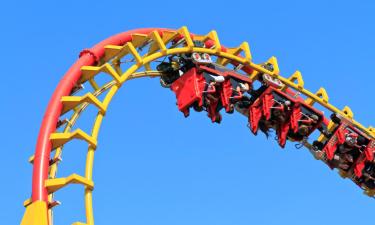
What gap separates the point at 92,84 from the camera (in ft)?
44.0

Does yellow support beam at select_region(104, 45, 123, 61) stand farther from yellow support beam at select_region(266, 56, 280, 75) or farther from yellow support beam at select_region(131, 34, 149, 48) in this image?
yellow support beam at select_region(266, 56, 280, 75)

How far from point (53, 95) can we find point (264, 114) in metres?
4.70

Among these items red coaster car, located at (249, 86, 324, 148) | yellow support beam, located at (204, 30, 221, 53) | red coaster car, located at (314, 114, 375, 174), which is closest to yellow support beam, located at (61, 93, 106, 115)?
yellow support beam, located at (204, 30, 221, 53)

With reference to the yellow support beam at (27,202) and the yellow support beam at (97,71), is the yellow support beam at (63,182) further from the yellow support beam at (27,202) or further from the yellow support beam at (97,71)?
the yellow support beam at (97,71)

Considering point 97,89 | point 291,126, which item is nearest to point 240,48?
point 291,126

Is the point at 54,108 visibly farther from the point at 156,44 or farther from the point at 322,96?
the point at 322,96

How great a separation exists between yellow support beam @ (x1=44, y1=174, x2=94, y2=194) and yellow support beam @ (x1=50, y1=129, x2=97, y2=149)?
0.71m

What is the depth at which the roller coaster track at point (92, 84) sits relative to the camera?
11477 mm

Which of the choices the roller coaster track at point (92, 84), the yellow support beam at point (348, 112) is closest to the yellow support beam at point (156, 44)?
the roller coaster track at point (92, 84)

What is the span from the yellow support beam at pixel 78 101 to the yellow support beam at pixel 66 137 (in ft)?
2.12

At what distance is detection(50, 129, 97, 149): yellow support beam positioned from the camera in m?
12.0

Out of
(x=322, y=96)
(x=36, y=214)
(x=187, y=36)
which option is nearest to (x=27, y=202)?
(x=36, y=214)

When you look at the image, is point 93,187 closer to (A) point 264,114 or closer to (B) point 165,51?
(B) point 165,51

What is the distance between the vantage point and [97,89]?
1340 centimetres
